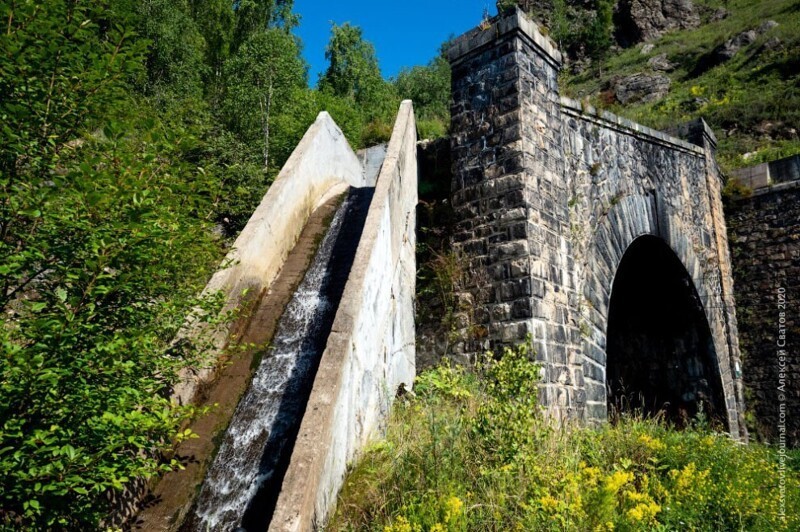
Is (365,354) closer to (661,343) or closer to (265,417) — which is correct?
(265,417)

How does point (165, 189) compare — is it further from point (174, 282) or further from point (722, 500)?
point (722, 500)

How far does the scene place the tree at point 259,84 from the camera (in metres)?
17.4

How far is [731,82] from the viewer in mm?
25469

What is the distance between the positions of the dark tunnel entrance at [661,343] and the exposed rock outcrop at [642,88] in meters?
24.2

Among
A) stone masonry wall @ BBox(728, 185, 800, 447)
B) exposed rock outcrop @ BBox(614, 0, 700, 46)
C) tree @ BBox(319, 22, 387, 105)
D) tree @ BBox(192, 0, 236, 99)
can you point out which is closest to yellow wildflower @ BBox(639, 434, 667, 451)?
stone masonry wall @ BBox(728, 185, 800, 447)

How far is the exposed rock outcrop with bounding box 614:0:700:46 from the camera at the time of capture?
43906 mm

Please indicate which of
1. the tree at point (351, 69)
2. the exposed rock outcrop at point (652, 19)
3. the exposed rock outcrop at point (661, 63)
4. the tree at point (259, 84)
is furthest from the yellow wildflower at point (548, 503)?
the exposed rock outcrop at point (652, 19)

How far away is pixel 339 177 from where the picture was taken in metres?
10.0

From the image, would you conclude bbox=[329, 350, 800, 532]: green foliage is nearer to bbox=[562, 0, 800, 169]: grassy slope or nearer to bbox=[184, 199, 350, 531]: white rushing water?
Answer: bbox=[184, 199, 350, 531]: white rushing water

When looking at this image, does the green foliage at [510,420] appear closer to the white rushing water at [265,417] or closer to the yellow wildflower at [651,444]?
the yellow wildflower at [651,444]

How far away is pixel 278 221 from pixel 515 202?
3.17 m

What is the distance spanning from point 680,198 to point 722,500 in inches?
268

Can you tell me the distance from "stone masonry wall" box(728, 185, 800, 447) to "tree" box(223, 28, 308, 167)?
514 inches

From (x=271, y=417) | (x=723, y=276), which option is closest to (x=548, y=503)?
(x=271, y=417)
